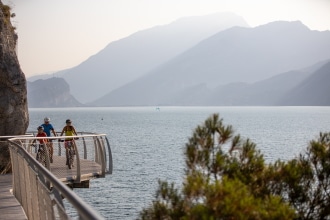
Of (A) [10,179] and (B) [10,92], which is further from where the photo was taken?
(B) [10,92]

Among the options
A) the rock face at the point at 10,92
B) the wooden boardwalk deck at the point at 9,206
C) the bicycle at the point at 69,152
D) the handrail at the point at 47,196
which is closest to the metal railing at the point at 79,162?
the bicycle at the point at 69,152

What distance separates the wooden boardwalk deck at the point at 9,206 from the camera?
880 cm

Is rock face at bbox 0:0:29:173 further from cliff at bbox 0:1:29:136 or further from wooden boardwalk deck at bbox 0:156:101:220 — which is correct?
wooden boardwalk deck at bbox 0:156:101:220

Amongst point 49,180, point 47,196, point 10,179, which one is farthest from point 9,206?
point 49,180

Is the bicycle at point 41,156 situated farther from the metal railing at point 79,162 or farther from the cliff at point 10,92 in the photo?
the cliff at point 10,92

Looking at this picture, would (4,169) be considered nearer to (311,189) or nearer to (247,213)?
(311,189)

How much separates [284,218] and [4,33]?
1861 centimetres

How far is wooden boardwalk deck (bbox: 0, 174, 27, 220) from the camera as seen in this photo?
880 centimetres

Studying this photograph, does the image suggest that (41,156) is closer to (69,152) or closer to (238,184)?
(69,152)

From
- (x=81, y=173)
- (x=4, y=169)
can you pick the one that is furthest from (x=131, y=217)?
(x=81, y=173)

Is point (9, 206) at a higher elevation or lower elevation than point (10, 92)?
lower

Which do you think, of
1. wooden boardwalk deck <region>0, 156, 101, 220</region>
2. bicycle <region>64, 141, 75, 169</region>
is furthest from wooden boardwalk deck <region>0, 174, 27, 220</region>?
bicycle <region>64, 141, 75, 169</region>

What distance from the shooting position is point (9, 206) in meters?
9.84

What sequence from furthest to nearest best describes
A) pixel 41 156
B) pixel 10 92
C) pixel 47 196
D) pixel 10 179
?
1. pixel 10 92
2. pixel 10 179
3. pixel 41 156
4. pixel 47 196
